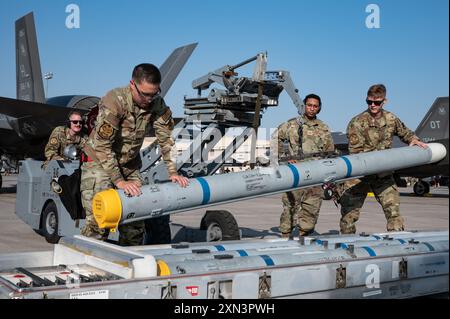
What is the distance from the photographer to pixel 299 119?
6543mm

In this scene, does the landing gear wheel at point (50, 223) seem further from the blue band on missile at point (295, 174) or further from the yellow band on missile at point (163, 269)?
the yellow band on missile at point (163, 269)

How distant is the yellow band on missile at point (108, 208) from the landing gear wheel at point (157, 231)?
2208 millimetres

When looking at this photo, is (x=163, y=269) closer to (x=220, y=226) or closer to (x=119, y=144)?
(x=119, y=144)

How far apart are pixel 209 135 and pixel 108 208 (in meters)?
3.14

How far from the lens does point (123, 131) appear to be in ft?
15.0

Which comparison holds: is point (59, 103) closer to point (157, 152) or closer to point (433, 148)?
point (157, 152)

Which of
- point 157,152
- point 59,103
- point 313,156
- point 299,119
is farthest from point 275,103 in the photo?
point 59,103

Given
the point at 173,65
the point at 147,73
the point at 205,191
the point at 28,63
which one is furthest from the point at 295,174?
the point at 28,63

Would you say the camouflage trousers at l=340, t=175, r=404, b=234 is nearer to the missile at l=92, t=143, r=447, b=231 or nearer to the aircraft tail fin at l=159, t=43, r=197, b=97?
the missile at l=92, t=143, r=447, b=231

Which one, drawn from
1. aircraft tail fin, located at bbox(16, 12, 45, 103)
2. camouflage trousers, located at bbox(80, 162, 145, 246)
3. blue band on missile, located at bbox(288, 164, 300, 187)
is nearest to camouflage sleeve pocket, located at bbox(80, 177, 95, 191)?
camouflage trousers, located at bbox(80, 162, 145, 246)

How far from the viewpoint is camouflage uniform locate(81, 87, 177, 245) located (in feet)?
14.2

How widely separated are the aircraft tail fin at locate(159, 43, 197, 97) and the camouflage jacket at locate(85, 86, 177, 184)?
667 cm

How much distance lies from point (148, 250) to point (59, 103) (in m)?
13.8

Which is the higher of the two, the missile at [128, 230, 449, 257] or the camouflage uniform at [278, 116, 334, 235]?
the camouflage uniform at [278, 116, 334, 235]
